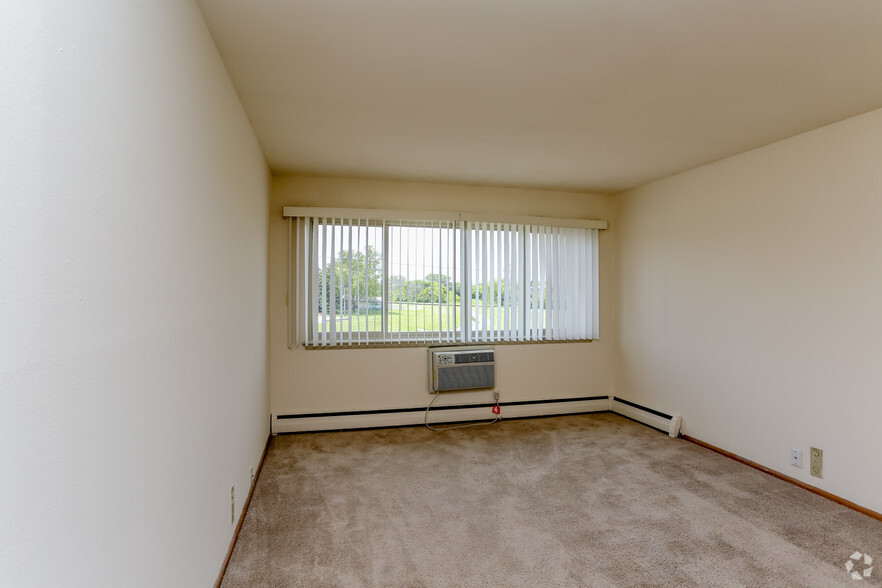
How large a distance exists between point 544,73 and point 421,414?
124 inches

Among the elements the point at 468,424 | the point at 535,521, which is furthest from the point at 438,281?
the point at 535,521

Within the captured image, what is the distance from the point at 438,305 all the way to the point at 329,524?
2.27m

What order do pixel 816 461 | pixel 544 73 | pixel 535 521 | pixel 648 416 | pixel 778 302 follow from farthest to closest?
pixel 648 416 < pixel 778 302 < pixel 816 461 < pixel 535 521 < pixel 544 73

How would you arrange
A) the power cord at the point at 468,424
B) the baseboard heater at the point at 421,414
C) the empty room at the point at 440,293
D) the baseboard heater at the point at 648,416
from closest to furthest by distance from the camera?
the empty room at the point at 440,293 → the baseboard heater at the point at 648,416 → the baseboard heater at the point at 421,414 → the power cord at the point at 468,424

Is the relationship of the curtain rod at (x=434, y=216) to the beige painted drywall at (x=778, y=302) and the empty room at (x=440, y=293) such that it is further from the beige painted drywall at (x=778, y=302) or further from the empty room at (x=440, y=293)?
the beige painted drywall at (x=778, y=302)

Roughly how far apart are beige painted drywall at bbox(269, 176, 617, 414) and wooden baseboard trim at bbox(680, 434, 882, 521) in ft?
4.25

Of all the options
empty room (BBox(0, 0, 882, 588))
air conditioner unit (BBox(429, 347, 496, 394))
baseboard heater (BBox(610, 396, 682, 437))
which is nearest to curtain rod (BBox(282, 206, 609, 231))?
empty room (BBox(0, 0, 882, 588))

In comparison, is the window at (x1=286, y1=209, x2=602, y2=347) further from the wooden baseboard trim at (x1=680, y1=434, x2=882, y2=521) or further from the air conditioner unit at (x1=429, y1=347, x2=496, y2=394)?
the wooden baseboard trim at (x1=680, y1=434, x2=882, y2=521)

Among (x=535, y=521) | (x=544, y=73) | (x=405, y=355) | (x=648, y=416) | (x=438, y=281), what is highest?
(x=544, y=73)

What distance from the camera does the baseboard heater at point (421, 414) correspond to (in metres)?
3.93

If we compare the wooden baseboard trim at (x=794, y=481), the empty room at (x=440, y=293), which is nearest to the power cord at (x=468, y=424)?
the empty room at (x=440, y=293)

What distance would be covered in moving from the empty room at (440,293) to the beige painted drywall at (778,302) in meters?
0.02

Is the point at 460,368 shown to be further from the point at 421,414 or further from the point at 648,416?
the point at 648,416

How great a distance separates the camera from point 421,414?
13.8 ft
